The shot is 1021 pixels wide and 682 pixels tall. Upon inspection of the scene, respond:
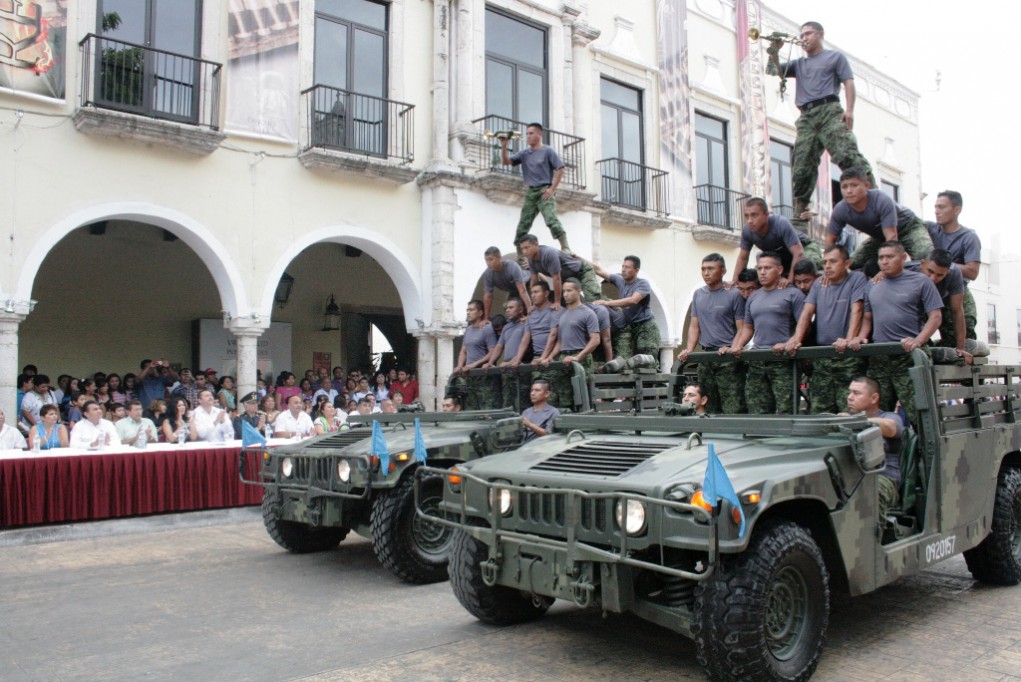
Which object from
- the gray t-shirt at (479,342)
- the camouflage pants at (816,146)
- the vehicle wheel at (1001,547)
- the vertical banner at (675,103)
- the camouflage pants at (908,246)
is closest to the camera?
the vehicle wheel at (1001,547)

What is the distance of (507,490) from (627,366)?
3.94 m

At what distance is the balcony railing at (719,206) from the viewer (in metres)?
19.7

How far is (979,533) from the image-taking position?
18.8 ft

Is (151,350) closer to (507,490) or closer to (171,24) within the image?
(171,24)

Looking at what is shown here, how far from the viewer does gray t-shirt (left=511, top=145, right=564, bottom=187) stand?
464 inches

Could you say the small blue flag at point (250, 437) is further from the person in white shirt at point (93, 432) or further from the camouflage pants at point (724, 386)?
the camouflage pants at point (724, 386)

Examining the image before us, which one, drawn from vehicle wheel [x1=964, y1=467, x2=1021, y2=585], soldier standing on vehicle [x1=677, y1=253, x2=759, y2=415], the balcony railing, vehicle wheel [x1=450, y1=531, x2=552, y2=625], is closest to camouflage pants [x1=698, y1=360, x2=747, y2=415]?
soldier standing on vehicle [x1=677, y1=253, x2=759, y2=415]

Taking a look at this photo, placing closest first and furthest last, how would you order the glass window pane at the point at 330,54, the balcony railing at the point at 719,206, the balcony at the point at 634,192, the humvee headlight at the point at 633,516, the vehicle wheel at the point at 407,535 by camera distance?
the humvee headlight at the point at 633,516 < the vehicle wheel at the point at 407,535 < the glass window pane at the point at 330,54 < the balcony at the point at 634,192 < the balcony railing at the point at 719,206

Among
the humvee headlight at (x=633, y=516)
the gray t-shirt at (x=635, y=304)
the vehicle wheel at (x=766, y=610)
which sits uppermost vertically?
the gray t-shirt at (x=635, y=304)

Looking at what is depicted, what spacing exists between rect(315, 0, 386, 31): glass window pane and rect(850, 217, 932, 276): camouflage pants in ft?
31.5

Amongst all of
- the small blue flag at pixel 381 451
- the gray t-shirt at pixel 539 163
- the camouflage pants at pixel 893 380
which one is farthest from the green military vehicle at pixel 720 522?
the gray t-shirt at pixel 539 163

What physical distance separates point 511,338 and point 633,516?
5.09 metres

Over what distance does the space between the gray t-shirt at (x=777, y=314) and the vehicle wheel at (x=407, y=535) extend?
2.68 metres

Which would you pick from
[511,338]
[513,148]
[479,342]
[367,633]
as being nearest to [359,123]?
[513,148]
